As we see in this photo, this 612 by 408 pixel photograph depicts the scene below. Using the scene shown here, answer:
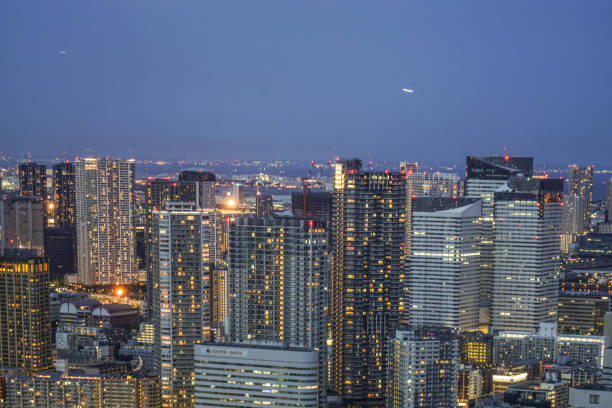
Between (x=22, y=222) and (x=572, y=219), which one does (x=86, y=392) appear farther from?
(x=572, y=219)

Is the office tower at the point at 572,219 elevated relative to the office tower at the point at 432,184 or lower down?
lower down

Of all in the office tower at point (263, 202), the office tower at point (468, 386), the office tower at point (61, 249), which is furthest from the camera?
the office tower at point (61, 249)

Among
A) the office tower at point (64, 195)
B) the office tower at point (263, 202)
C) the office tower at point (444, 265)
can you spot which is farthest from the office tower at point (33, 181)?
the office tower at point (444, 265)

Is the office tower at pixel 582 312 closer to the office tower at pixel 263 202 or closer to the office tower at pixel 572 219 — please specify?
the office tower at pixel 263 202

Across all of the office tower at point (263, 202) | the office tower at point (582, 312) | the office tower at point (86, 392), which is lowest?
the office tower at point (86, 392)

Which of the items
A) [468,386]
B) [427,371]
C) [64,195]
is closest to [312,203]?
[468,386]

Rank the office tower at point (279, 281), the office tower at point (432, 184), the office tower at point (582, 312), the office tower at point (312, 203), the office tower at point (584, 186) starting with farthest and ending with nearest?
the office tower at point (584, 186), the office tower at point (432, 184), the office tower at point (582, 312), the office tower at point (312, 203), the office tower at point (279, 281)

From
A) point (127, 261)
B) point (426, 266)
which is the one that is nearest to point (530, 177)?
point (426, 266)
